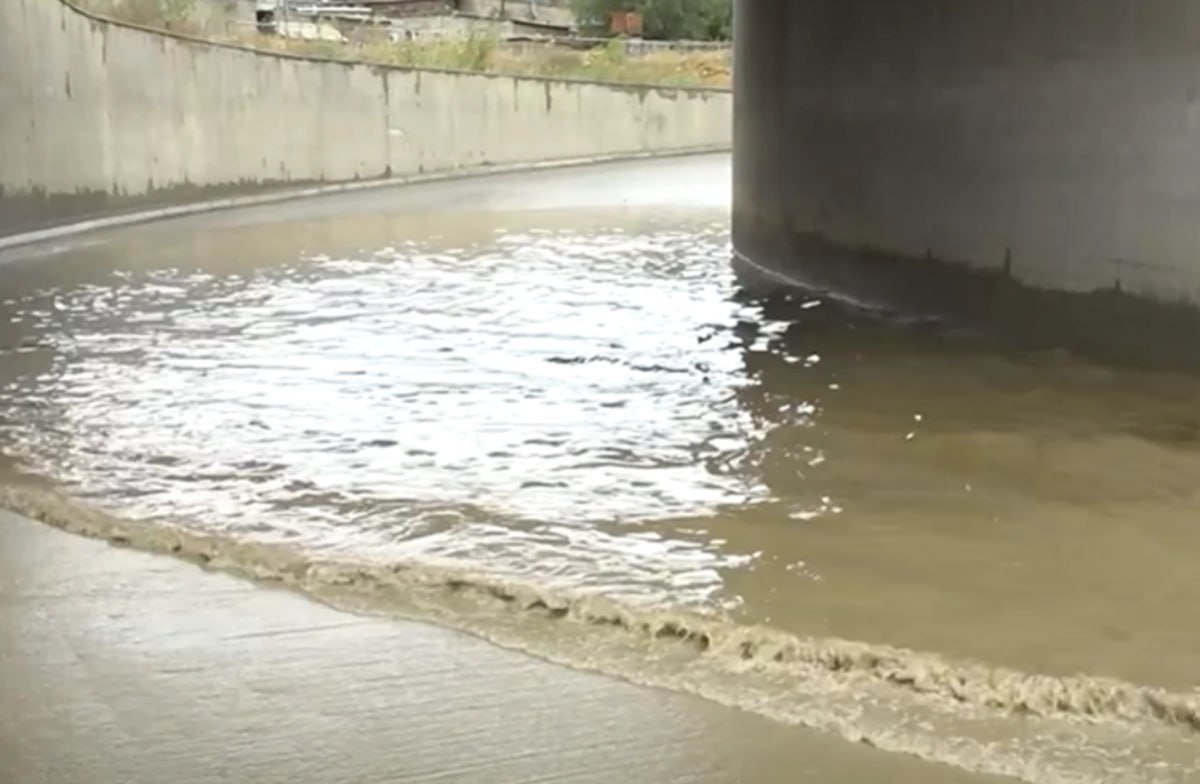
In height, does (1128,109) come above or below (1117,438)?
above

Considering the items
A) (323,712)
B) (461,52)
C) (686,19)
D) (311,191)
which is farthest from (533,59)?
(323,712)

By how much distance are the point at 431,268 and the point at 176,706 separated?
427 inches

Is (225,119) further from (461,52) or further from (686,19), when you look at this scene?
(686,19)

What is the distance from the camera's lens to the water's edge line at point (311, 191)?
57.7 feet

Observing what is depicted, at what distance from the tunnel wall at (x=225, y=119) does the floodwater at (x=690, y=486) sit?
206 inches

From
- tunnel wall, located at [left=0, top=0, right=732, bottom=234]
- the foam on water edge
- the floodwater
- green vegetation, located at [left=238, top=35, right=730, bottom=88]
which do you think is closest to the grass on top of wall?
green vegetation, located at [left=238, top=35, right=730, bottom=88]

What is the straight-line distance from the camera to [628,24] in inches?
1890

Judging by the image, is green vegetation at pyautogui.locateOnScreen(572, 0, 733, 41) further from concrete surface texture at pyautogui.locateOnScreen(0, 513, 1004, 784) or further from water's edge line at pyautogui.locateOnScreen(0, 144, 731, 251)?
concrete surface texture at pyautogui.locateOnScreen(0, 513, 1004, 784)

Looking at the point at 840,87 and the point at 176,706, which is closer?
the point at 176,706

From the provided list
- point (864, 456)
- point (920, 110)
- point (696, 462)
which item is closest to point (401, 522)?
point (696, 462)

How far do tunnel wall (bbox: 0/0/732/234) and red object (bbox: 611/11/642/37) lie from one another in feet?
48.7

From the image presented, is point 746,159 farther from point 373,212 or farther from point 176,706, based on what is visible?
point 176,706

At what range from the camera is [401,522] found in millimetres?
6141

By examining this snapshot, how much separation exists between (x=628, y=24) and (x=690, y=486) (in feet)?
142
